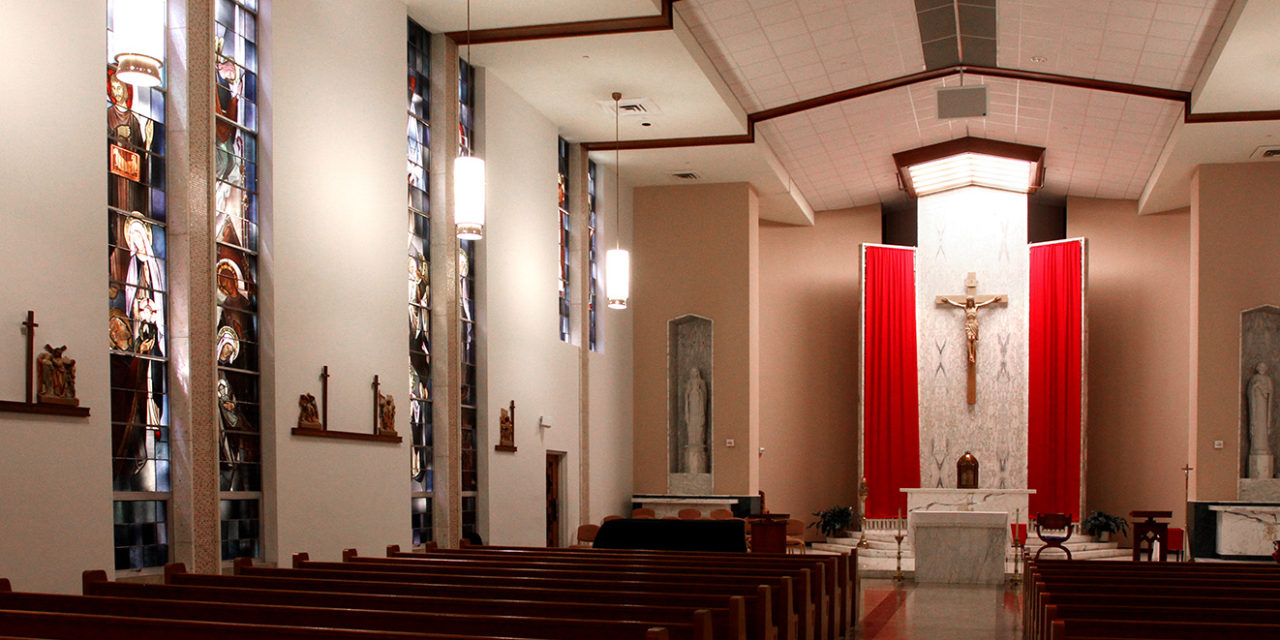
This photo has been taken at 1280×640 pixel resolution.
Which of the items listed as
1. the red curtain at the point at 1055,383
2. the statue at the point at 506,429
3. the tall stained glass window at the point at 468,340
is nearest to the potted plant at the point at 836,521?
the red curtain at the point at 1055,383

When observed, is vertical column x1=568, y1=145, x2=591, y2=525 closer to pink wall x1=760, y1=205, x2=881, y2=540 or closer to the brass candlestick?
the brass candlestick

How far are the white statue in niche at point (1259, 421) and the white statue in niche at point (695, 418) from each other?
6.25 m

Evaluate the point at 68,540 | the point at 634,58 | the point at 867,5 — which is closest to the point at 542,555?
the point at 68,540

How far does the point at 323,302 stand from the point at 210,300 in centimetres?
135

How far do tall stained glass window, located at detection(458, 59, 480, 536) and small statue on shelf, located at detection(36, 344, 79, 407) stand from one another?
526cm

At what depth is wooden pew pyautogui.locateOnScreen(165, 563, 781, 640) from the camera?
15.2 feet

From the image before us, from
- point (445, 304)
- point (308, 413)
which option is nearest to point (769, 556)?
point (308, 413)

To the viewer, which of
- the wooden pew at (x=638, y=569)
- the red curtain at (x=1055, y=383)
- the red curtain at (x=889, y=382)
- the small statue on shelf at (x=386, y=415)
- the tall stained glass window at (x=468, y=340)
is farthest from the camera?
the red curtain at (x=889, y=382)

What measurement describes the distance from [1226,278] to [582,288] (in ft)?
23.7

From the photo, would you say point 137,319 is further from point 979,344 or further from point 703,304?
point 979,344

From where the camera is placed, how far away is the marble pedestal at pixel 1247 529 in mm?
13336

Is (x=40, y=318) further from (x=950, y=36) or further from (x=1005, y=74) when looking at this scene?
(x=1005, y=74)

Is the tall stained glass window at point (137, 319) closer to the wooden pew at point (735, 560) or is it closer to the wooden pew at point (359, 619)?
the wooden pew at point (735, 560)

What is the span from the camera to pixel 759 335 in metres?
17.8
